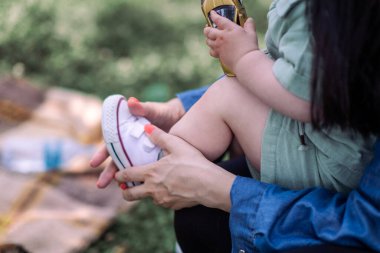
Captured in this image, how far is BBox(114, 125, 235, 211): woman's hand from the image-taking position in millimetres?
1410

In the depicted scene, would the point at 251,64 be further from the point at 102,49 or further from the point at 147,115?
the point at 102,49

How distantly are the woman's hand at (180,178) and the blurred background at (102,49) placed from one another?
5.57 feet

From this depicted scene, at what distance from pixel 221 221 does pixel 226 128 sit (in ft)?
0.84

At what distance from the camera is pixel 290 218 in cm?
126

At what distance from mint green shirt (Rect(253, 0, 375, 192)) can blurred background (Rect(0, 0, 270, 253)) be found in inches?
74.6

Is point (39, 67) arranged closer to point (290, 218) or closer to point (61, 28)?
point (61, 28)

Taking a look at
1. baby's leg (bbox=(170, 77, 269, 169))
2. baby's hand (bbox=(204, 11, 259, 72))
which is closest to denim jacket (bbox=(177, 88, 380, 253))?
baby's leg (bbox=(170, 77, 269, 169))

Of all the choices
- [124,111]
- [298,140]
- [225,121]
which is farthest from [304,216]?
[124,111]

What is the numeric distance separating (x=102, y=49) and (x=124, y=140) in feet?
7.92

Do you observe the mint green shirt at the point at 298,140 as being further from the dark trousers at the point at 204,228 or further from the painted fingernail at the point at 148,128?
the painted fingernail at the point at 148,128

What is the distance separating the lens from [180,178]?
145 centimetres

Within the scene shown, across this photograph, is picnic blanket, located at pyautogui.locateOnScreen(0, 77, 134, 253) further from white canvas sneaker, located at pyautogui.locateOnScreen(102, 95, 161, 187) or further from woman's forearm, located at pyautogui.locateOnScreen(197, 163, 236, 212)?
woman's forearm, located at pyautogui.locateOnScreen(197, 163, 236, 212)

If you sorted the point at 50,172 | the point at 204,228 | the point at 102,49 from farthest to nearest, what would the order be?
the point at 102,49, the point at 50,172, the point at 204,228

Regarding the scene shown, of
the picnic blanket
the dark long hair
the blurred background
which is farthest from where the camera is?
the blurred background
